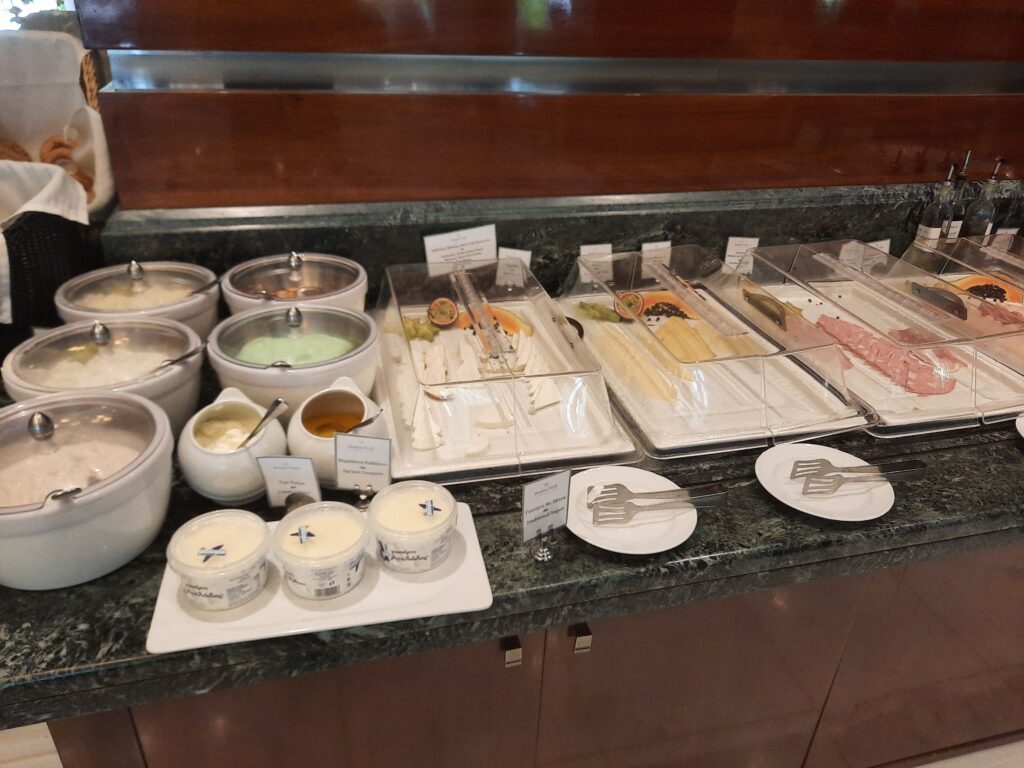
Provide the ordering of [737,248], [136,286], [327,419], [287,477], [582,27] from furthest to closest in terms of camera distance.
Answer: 1. [737,248]
2. [582,27]
3. [136,286]
4. [327,419]
5. [287,477]

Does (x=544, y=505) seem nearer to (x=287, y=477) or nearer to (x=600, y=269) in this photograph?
(x=287, y=477)

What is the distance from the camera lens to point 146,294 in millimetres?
1232

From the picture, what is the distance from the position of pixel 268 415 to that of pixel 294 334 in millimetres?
225

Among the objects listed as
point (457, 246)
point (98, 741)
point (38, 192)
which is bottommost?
point (98, 741)

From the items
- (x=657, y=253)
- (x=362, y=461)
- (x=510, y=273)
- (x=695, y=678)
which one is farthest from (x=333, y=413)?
(x=657, y=253)

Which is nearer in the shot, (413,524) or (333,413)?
(413,524)

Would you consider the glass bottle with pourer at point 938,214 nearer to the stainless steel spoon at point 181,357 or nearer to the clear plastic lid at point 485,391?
the clear plastic lid at point 485,391

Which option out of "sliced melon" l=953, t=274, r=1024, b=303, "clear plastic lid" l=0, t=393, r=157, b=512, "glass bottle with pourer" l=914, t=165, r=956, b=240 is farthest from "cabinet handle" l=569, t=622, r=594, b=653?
"glass bottle with pourer" l=914, t=165, r=956, b=240

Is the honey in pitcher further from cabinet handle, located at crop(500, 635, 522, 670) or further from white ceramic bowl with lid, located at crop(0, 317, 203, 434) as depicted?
cabinet handle, located at crop(500, 635, 522, 670)

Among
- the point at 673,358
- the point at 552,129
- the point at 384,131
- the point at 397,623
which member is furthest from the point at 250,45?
the point at 397,623

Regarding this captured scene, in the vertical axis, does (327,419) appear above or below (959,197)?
below

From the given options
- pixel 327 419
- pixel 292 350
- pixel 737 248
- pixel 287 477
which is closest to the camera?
pixel 287 477

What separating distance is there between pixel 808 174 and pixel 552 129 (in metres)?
0.62

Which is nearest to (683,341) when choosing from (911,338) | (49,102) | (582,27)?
(911,338)
